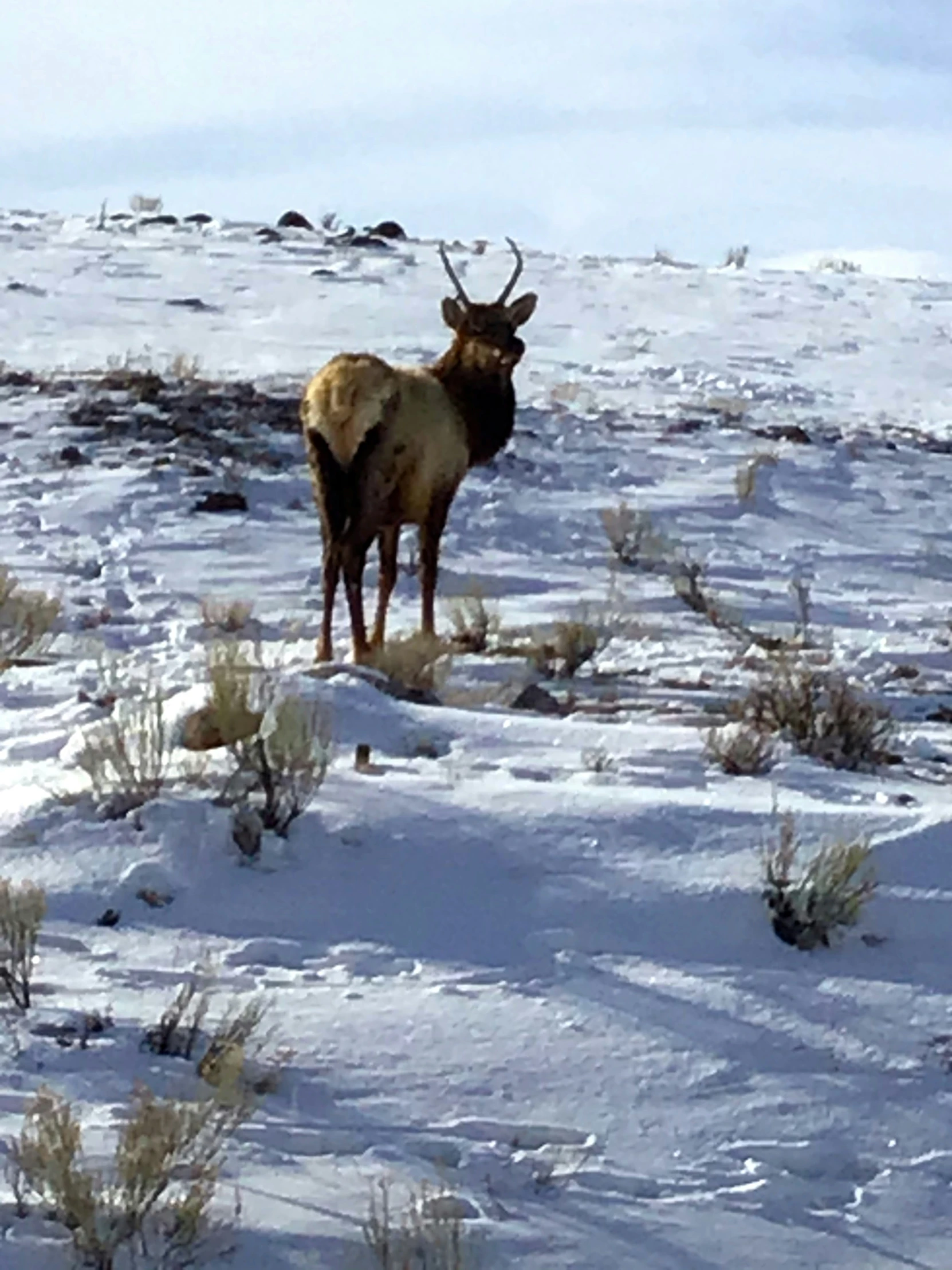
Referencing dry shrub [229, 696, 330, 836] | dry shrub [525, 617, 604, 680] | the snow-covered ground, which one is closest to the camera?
the snow-covered ground

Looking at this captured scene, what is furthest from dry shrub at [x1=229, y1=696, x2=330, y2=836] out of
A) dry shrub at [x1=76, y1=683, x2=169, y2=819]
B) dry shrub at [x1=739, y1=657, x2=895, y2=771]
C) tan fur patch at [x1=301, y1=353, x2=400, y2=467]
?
tan fur patch at [x1=301, y1=353, x2=400, y2=467]

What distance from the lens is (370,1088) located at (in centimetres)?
399

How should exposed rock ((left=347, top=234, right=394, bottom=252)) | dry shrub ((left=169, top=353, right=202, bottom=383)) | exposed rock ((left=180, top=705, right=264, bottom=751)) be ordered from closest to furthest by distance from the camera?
exposed rock ((left=180, top=705, right=264, bottom=751)) → dry shrub ((left=169, top=353, right=202, bottom=383)) → exposed rock ((left=347, top=234, right=394, bottom=252))

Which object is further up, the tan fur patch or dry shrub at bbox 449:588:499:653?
the tan fur patch

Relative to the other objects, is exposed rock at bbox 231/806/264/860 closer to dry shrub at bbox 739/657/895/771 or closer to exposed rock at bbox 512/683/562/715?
dry shrub at bbox 739/657/895/771

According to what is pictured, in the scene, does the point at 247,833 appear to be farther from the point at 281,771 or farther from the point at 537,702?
the point at 537,702

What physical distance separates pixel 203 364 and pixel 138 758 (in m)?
14.2

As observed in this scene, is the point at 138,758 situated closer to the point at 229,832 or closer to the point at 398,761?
the point at 229,832

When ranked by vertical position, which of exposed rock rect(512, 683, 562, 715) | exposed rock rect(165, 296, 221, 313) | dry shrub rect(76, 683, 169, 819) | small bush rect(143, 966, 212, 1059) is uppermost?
exposed rock rect(165, 296, 221, 313)

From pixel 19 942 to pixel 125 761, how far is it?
1086mm

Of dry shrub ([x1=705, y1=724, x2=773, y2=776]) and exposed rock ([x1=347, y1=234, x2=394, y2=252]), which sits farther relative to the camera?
exposed rock ([x1=347, y1=234, x2=394, y2=252])

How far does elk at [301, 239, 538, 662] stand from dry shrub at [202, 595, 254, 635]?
64 cm

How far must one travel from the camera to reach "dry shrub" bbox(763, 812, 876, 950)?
4.73m

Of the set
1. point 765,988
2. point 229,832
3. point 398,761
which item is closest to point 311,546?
point 398,761
